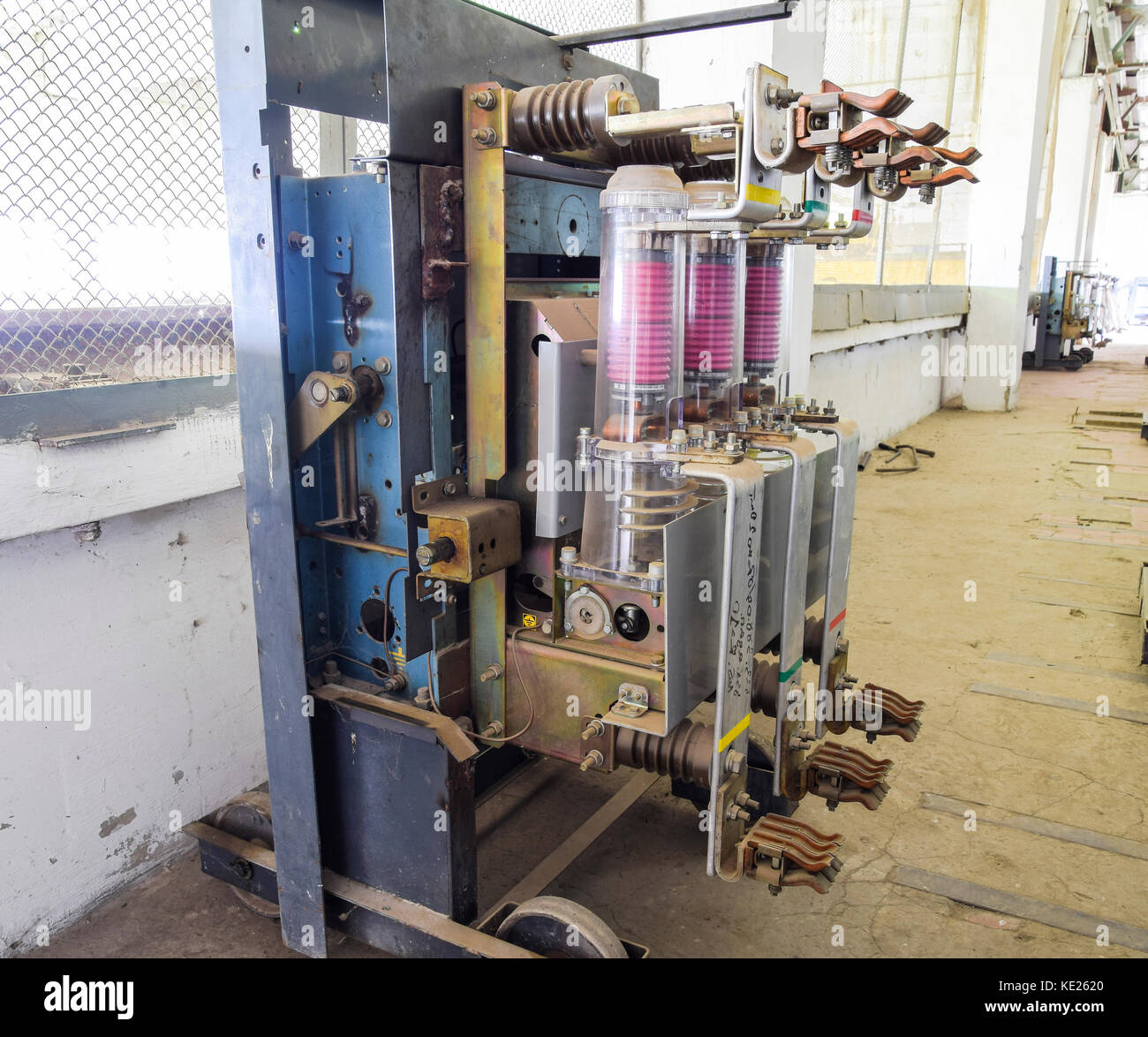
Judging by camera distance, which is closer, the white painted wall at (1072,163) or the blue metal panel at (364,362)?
the blue metal panel at (364,362)

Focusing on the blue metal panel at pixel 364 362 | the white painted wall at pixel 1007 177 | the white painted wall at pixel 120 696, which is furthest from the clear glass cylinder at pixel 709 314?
the white painted wall at pixel 1007 177

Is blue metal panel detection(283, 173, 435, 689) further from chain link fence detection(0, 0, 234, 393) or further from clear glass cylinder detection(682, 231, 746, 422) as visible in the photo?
chain link fence detection(0, 0, 234, 393)

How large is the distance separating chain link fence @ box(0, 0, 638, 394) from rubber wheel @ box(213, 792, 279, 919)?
1.04 meters

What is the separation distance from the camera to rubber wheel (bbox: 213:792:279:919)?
2096mm

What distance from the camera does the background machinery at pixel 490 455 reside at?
1.57 meters

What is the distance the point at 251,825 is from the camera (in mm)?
2146

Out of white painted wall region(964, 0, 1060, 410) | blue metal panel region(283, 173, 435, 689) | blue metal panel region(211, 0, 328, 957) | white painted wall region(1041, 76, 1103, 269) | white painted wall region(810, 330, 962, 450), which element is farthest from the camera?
white painted wall region(1041, 76, 1103, 269)

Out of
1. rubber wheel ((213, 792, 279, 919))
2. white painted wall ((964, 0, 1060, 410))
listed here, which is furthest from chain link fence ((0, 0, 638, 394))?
white painted wall ((964, 0, 1060, 410))

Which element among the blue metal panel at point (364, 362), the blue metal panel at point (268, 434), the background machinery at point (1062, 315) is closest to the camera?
the blue metal panel at point (268, 434)

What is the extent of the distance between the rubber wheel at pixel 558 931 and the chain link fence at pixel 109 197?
4.83ft

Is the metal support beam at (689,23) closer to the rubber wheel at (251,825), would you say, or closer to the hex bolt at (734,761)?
the hex bolt at (734,761)

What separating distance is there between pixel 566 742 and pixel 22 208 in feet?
5.24

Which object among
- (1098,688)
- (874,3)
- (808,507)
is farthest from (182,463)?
(874,3)

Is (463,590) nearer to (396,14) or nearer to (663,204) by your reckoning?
(663,204)
